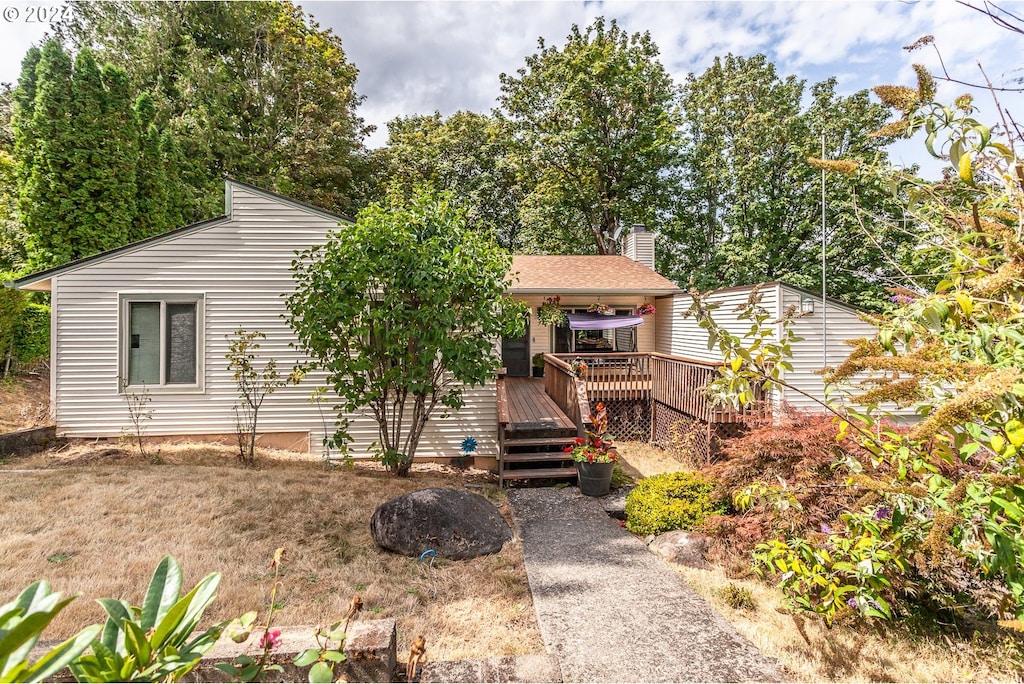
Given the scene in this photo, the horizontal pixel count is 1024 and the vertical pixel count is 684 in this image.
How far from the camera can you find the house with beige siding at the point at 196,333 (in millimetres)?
7191

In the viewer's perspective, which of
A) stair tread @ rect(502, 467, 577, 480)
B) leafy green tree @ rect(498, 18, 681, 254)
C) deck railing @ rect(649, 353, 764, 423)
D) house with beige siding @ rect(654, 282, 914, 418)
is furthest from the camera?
leafy green tree @ rect(498, 18, 681, 254)

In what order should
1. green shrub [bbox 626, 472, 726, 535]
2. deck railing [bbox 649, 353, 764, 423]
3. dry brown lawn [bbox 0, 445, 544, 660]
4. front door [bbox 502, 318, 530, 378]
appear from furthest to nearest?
front door [bbox 502, 318, 530, 378]
deck railing [bbox 649, 353, 764, 423]
green shrub [bbox 626, 472, 726, 535]
dry brown lawn [bbox 0, 445, 544, 660]

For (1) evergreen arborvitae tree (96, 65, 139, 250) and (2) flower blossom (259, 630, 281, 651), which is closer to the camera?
(2) flower blossom (259, 630, 281, 651)

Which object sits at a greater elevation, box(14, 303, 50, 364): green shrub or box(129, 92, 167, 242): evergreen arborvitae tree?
box(129, 92, 167, 242): evergreen arborvitae tree

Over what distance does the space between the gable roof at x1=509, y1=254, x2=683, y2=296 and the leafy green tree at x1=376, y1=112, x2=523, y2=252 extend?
895 centimetres

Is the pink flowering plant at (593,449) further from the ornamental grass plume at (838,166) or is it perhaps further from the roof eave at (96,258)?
the roof eave at (96,258)

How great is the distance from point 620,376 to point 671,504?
17.2 ft

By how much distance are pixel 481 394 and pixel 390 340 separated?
7.13 feet

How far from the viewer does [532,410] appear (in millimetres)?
8508

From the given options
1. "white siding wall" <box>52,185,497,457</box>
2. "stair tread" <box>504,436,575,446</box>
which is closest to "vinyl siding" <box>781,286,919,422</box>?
"stair tread" <box>504,436,575,446</box>

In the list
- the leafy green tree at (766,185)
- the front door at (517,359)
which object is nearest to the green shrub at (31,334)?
the front door at (517,359)

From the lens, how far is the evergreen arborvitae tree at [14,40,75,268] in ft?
35.0

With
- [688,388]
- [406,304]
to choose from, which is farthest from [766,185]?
[406,304]

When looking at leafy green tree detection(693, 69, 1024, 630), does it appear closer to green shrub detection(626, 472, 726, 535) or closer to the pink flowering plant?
green shrub detection(626, 472, 726, 535)
